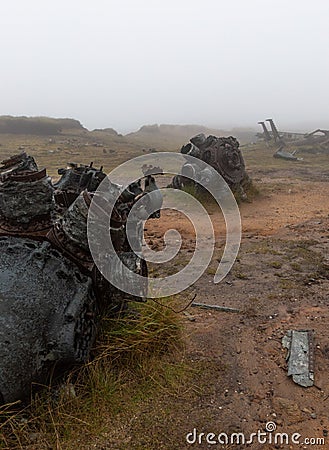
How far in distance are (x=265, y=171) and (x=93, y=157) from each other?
10451mm

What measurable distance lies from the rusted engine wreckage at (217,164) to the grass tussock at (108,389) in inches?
285

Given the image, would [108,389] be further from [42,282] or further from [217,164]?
[217,164]

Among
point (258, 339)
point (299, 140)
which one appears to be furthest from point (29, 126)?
point (258, 339)

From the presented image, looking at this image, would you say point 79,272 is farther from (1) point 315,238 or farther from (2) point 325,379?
(1) point 315,238

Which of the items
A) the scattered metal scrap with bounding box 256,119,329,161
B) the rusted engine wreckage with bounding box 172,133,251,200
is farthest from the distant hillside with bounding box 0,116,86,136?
the rusted engine wreckage with bounding box 172,133,251,200

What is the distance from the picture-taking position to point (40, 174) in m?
3.22

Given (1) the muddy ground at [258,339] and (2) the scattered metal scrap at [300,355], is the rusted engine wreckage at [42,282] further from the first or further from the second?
(2) the scattered metal scrap at [300,355]

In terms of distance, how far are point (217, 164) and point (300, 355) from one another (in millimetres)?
7544

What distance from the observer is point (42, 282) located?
10.0ft

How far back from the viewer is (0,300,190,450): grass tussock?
2893 mm

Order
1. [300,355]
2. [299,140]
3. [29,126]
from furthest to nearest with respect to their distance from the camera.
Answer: [29,126], [299,140], [300,355]

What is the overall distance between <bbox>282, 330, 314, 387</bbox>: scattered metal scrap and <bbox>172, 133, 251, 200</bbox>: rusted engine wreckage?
694cm

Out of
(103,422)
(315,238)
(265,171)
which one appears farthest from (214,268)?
(265,171)

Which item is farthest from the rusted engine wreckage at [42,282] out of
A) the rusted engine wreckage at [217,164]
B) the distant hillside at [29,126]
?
the distant hillside at [29,126]
